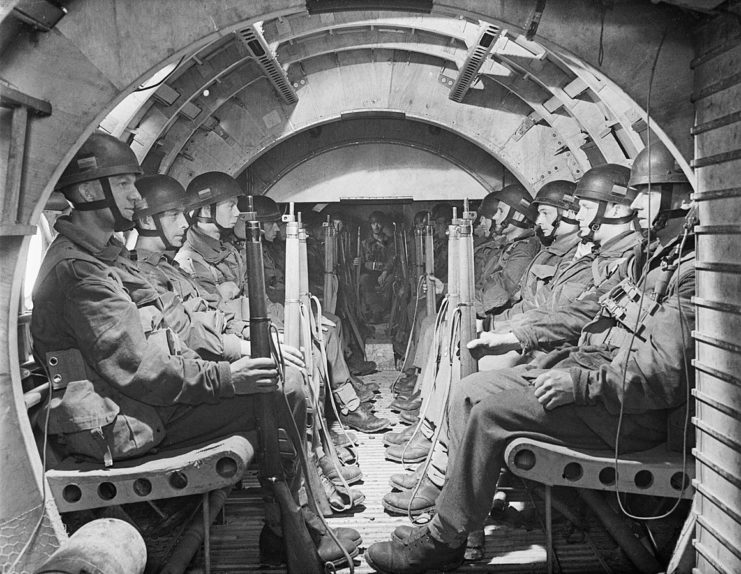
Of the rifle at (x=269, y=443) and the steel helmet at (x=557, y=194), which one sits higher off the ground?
the steel helmet at (x=557, y=194)

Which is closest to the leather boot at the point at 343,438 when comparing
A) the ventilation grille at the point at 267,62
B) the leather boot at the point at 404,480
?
the leather boot at the point at 404,480

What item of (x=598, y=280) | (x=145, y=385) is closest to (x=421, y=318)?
(x=598, y=280)

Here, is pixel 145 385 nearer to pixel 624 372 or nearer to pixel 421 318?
pixel 624 372

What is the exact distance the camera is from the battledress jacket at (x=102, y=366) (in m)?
2.63

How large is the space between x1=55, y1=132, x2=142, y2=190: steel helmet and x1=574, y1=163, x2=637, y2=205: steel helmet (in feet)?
10.3

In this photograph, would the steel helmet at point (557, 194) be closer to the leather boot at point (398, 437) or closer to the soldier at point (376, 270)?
the leather boot at point (398, 437)

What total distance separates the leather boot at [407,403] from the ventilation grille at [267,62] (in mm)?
3184

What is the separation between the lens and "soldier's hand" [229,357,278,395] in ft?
9.31

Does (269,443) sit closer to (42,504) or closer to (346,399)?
(42,504)

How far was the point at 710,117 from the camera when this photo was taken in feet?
7.87

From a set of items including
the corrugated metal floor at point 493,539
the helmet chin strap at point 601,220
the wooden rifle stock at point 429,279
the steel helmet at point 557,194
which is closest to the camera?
the corrugated metal floor at point 493,539

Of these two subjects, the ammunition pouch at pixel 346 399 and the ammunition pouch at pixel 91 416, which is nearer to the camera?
the ammunition pouch at pixel 91 416

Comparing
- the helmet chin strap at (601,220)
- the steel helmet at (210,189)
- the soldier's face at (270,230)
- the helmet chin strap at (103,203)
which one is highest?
the steel helmet at (210,189)

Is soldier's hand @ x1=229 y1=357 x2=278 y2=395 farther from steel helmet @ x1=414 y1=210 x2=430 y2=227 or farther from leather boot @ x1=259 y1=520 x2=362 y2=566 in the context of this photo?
steel helmet @ x1=414 y1=210 x2=430 y2=227
